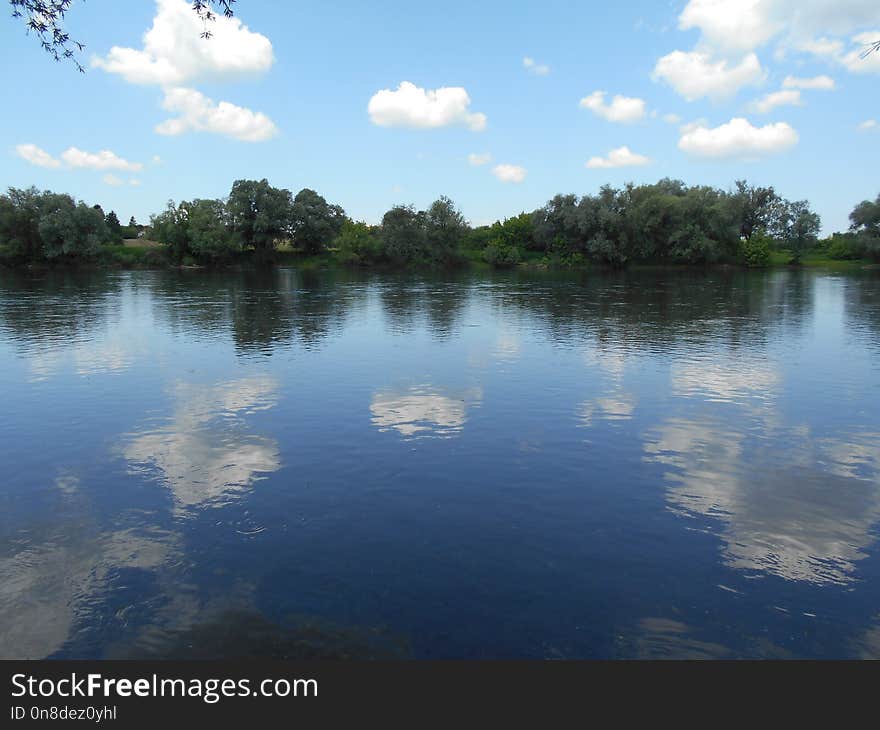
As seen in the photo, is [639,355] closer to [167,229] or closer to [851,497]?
[851,497]

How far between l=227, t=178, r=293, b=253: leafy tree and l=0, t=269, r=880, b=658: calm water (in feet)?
363

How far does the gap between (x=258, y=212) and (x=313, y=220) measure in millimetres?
11674

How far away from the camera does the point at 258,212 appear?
135500mm

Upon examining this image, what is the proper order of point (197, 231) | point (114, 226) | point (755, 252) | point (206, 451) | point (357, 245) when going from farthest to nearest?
1. point (114, 226)
2. point (357, 245)
3. point (755, 252)
4. point (197, 231)
5. point (206, 451)

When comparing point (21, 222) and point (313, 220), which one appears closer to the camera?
point (21, 222)

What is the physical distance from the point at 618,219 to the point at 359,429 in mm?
121514

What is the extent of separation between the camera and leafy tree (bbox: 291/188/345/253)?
455ft

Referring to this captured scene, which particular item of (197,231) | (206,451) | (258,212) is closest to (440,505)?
(206,451)

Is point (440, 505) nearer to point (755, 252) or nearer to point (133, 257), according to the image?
point (755, 252)

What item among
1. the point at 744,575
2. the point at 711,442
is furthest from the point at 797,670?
the point at 711,442

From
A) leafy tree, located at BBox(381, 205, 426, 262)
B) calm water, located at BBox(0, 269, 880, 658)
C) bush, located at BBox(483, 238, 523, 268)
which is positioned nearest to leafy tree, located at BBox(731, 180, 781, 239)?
Result: bush, located at BBox(483, 238, 523, 268)

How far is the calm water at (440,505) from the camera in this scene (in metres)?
8.77

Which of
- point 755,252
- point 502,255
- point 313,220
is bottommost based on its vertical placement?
point 755,252

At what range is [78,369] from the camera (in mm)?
26266
